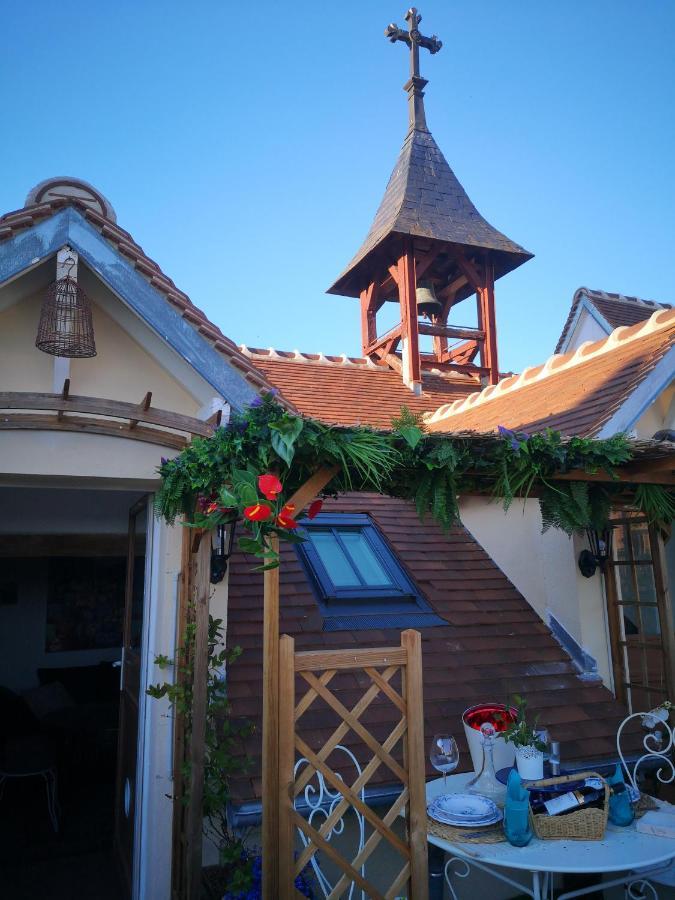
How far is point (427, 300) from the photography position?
427 inches

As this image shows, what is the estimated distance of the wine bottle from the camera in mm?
3373

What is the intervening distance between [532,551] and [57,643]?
7.53 meters

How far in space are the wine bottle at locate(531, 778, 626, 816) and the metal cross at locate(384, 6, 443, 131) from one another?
12.1 metres

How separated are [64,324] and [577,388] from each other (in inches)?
187

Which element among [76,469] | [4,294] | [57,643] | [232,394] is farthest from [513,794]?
[57,643]

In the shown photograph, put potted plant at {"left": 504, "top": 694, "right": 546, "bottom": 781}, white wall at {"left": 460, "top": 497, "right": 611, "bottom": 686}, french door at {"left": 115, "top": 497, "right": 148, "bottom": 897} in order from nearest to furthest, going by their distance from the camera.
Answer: potted plant at {"left": 504, "top": 694, "right": 546, "bottom": 781} → french door at {"left": 115, "top": 497, "right": 148, "bottom": 897} → white wall at {"left": 460, "top": 497, "right": 611, "bottom": 686}

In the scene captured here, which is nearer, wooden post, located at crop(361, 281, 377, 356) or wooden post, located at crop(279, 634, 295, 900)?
wooden post, located at crop(279, 634, 295, 900)

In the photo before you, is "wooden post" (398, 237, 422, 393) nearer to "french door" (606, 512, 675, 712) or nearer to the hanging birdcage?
"french door" (606, 512, 675, 712)

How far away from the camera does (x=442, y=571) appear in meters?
6.58

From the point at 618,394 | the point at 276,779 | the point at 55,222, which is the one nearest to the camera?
the point at 276,779

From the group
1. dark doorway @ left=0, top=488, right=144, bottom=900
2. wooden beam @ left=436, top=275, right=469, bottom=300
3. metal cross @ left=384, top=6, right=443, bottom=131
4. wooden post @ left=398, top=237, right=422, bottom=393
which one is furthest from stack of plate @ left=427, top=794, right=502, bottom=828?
metal cross @ left=384, top=6, right=443, bottom=131

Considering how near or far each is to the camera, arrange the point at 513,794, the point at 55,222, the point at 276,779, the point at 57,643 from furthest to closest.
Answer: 1. the point at 57,643
2. the point at 55,222
3. the point at 513,794
4. the point at 276,779

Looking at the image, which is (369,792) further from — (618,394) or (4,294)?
(4,294)

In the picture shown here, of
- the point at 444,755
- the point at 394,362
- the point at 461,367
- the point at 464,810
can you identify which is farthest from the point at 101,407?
the point at 461,367
